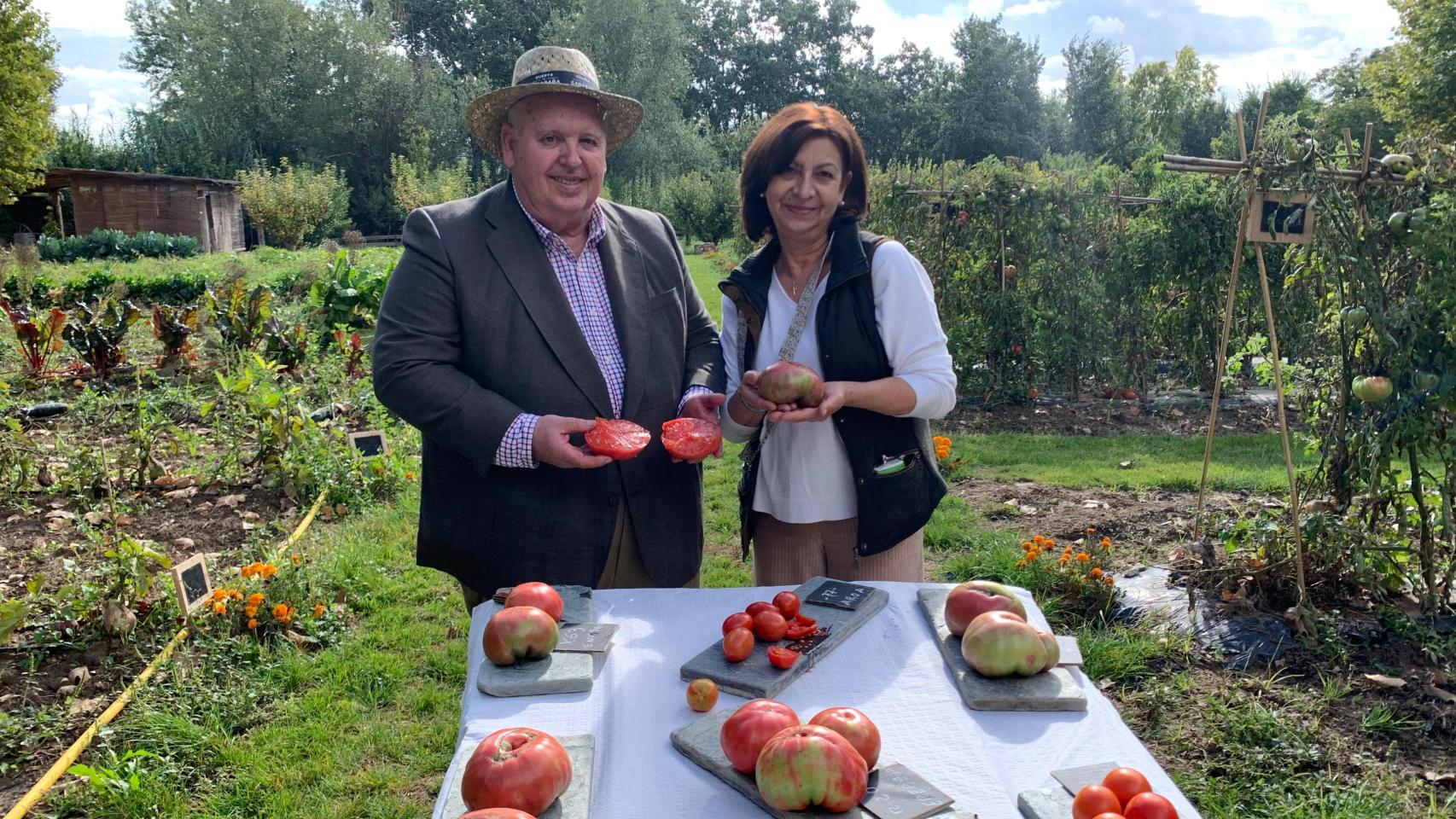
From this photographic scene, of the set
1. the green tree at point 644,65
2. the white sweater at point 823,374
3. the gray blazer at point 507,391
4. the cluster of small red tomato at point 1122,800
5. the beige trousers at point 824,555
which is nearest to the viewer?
the cluster of small red tomato at point 1122,800

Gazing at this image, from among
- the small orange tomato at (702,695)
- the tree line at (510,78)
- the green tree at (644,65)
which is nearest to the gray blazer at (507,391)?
the small orange tomato at (702,695)

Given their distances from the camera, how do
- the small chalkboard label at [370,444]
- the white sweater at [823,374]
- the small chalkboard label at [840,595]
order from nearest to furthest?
the small chalkboard label at [840,595]
the white sweater at [823,374]
the small chalkboard label at [370,444]

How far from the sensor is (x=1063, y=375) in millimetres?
9812

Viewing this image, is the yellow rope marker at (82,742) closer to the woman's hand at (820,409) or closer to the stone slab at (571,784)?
the stone slab at (571,784)

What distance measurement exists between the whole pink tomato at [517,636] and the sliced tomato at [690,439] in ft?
2.52

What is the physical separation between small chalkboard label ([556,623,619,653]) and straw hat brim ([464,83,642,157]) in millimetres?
1365

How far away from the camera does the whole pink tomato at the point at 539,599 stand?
6.86 ft

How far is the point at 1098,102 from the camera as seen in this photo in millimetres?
51125

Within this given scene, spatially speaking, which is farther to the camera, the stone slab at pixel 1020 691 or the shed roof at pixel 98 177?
the shed roof at pixel 98 177

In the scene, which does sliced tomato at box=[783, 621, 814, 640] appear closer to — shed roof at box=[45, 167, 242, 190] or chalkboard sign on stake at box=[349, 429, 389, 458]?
chalkboard sign on stake at box=[349, 429, 389, 458]

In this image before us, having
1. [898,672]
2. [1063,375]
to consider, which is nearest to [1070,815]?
[898,672]

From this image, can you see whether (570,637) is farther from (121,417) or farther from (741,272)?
(121,417)

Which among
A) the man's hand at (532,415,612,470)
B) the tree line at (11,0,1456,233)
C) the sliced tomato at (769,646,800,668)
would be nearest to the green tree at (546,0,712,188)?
the tree line at (11,0,1456,233)

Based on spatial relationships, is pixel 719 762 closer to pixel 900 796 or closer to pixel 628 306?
pixel 900 796
